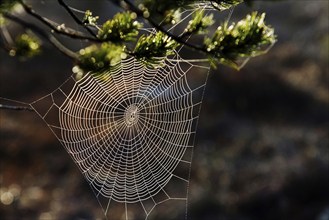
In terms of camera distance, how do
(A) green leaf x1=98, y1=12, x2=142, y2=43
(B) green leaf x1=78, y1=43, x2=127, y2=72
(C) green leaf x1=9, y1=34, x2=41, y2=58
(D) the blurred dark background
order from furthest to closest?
(D) the blurred dark background
(C) green leaf x1=9, y1=34, x2=41, y2=58
(A) green leaf x1=98, y1=12, x2=142, y2=43
(B) green leaf x1=78, y1=43, x2=127, y2=72

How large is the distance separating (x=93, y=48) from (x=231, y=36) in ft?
3.75

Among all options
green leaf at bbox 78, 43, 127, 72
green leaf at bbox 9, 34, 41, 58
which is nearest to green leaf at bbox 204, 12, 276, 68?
green leaf at bbox 78, 43, 127, 72

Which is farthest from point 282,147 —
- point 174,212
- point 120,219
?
point 120,219

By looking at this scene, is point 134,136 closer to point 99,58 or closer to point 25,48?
point 25,48

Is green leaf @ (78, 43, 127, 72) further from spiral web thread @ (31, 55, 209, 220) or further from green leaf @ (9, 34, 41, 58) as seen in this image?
spiral web thread @ (31, 55, 209, 220)

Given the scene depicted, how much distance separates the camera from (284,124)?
12.5m

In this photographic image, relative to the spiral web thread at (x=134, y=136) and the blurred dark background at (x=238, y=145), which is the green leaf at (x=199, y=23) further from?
the blurred dark background at (x=238, y=145)

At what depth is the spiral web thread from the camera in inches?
271

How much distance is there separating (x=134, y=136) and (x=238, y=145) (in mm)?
3315

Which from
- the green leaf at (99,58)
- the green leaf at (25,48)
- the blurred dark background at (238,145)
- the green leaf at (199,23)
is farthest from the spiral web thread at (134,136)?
the green leaf at (99,58)

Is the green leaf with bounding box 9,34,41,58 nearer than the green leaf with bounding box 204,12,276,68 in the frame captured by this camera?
No

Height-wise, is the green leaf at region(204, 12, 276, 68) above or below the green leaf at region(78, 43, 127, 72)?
above

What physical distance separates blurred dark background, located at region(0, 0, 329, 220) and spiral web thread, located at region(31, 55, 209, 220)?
432 mm

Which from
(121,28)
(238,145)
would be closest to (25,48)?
(121,28)
